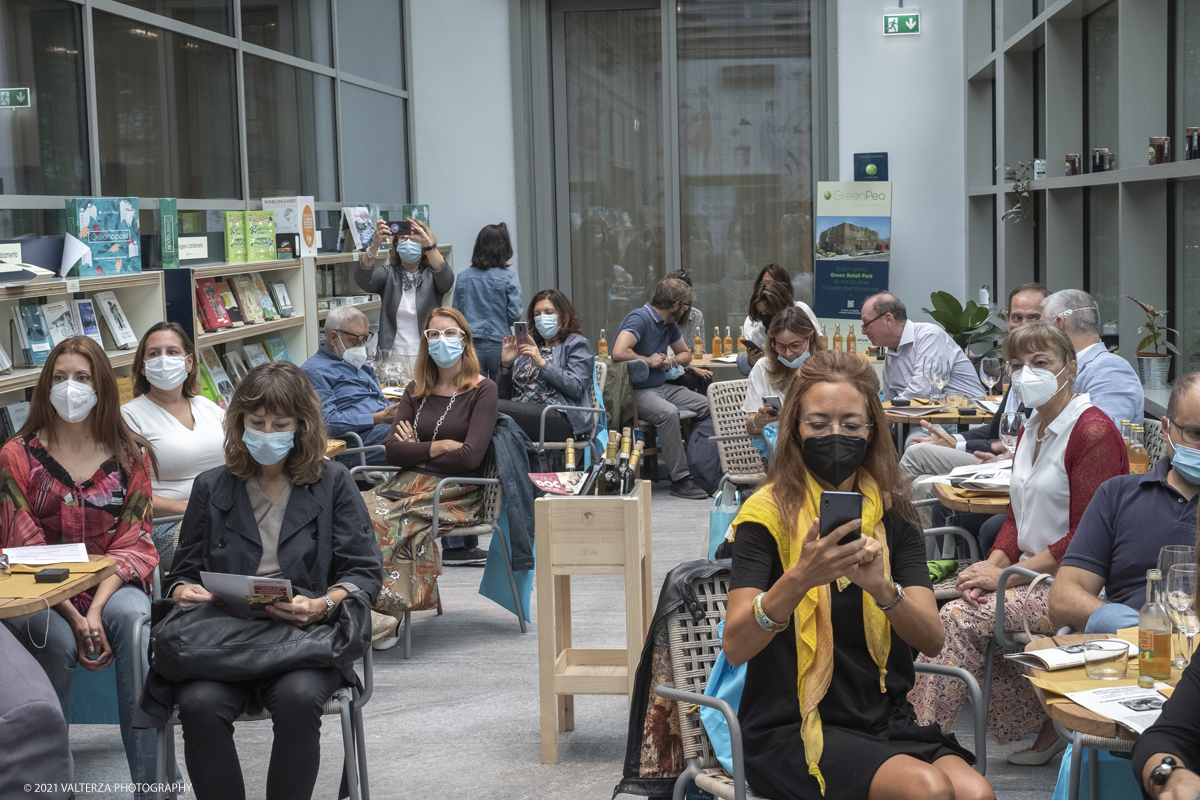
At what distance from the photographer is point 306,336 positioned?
25.8 ft

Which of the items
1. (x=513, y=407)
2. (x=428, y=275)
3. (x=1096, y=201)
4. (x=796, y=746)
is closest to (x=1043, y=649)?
(x=796, y=746)

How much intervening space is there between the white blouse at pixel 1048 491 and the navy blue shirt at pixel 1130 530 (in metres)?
0.47

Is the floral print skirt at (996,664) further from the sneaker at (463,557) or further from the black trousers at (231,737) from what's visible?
the sneaker at (463,557)

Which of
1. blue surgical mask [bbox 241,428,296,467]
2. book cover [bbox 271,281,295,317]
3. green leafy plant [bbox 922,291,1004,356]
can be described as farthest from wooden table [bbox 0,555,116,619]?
green leafy plant [bbox 922,291,1004,356]

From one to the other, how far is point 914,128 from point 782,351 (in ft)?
17.9

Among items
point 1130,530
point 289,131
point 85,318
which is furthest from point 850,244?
point 1130,530

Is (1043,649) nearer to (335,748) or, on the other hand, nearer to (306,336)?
(335,748)

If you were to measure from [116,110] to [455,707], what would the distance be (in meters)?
3.98

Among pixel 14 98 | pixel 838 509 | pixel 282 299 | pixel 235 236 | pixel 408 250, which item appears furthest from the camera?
pixel 408 250

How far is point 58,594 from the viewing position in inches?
118

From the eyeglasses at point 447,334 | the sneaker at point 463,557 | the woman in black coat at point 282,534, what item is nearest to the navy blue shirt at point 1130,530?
the woman in black coat at point 282,534

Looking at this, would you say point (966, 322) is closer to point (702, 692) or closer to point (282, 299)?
point (282, 299)

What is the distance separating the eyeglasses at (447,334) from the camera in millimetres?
5246

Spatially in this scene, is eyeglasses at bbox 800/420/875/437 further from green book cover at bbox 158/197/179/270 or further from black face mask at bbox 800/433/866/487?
green book cover at bbox 158/197/179/270
